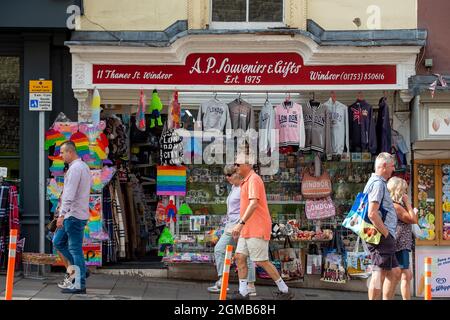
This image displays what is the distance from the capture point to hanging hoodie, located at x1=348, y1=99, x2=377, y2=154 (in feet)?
34.1

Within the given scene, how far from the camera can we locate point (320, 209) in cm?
1076

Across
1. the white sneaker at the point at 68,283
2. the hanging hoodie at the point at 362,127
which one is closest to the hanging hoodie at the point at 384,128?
the hanging hoodie at the point at 362,127

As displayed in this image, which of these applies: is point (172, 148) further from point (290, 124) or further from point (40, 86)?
point (40, 86)

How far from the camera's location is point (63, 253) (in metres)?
8.86

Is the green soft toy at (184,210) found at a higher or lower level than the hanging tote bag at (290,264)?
higher

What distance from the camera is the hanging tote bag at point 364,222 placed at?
7547 mm

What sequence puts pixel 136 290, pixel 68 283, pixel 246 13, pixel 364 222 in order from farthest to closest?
pixel 246 13
pixel 136 290
pixel 68 283
pixel 364 222

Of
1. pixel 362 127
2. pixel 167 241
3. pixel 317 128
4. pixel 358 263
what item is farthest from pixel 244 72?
pixel 358 263

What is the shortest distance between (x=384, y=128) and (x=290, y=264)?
2525mm

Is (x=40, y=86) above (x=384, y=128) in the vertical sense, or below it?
above

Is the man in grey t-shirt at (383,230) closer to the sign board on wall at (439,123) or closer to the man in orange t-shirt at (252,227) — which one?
the man in orange t-shirt at (252,227)

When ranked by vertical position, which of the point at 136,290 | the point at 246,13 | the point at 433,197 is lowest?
the point at 136,290

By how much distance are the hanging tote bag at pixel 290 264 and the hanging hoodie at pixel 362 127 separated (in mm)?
1838

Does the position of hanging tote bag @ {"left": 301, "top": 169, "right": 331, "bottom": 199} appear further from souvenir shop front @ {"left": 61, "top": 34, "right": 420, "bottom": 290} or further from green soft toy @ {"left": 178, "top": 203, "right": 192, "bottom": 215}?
green soft toy @ {"left": 178, "top": 203, "right": 192, "bottom": 215}
